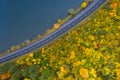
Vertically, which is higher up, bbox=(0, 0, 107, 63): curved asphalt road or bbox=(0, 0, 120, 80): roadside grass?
bbox=(0, 0, 107, 63): curved asphalt road

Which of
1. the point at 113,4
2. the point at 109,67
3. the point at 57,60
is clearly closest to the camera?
the point at 109,67

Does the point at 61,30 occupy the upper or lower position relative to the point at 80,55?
upper

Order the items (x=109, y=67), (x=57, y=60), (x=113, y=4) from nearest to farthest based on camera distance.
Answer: (x=109, y=67), (x=57, y=60), (x=113, y=4)

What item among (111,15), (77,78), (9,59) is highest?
(111,15)

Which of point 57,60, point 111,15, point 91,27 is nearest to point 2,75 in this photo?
point 57,60

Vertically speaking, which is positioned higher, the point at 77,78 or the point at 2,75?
the point at 2,75

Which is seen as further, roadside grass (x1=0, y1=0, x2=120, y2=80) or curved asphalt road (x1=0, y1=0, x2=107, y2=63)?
curved asphalt road (x1=0, y1=0, x2=107, y2=63)

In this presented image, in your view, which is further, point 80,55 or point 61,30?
point 61,30

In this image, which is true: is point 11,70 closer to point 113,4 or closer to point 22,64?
point 22,64
